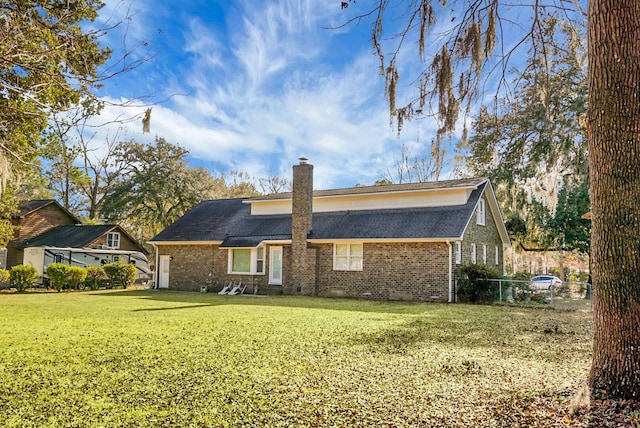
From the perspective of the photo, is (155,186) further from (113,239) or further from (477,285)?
(477,285)

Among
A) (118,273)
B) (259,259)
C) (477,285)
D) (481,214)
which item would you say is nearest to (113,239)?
(118,273)

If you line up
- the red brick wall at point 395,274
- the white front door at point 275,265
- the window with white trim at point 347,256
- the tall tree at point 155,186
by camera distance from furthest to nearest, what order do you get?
1. the tall tree at point 155,186
2. the white front door at point 275,265
3. the window with white trim at point 347,256
4. the red brick wall at point 395,274

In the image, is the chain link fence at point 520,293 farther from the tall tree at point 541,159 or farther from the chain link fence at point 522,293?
the tall tree at point 541,159

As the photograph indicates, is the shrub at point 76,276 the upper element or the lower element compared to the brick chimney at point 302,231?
lower

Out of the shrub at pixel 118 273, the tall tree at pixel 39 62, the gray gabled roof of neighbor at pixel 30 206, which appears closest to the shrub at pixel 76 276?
the shrub at pixel 118 273

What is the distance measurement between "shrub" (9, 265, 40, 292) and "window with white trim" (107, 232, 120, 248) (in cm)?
762

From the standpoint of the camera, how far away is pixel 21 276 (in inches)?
788

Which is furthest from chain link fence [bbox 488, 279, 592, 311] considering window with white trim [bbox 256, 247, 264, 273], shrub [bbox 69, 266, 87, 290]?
shrub [bbox 69, 266, 87, 290]

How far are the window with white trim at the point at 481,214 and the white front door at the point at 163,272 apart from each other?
1453cm

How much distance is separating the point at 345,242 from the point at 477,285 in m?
5.19

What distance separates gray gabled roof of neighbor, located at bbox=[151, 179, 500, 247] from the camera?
1705 cm

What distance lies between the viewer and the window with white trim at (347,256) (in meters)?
18.1

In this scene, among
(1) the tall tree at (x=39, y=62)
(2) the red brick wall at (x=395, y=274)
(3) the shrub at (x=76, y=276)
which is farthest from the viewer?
(3) the shrub at (x=76, y=276)

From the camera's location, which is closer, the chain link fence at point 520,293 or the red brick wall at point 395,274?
the chain link fence at point 520,293
